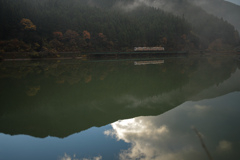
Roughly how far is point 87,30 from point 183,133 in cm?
6387

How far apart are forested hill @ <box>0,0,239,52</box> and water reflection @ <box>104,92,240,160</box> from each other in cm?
4442

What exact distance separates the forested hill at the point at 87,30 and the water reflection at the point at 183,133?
44425mm

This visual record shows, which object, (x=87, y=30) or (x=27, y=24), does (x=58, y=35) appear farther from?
(x=87, y=30)

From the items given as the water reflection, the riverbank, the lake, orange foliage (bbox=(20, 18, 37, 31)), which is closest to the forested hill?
orange foliage (bbox=(20, 18, 37, 31))

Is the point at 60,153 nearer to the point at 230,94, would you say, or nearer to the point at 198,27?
the point at 230,94

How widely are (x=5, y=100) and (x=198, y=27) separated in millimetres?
118493

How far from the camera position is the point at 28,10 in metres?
57.4

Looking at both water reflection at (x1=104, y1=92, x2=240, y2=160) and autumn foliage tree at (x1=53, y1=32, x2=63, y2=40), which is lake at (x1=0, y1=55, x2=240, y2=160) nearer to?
water reflection at (x1=104, y1=92, x2=240, y2=160)

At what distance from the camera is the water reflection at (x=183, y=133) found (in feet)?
11.6

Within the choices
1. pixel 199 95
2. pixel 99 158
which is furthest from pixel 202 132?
pixel 199 95

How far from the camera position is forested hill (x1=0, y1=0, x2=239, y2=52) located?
49594 millimetres

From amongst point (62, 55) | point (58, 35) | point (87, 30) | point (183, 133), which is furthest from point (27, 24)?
point (183, 133)

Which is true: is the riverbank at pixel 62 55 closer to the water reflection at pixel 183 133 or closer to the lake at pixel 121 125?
the lake at pixel 121 125

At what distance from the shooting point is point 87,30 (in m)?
63.6
